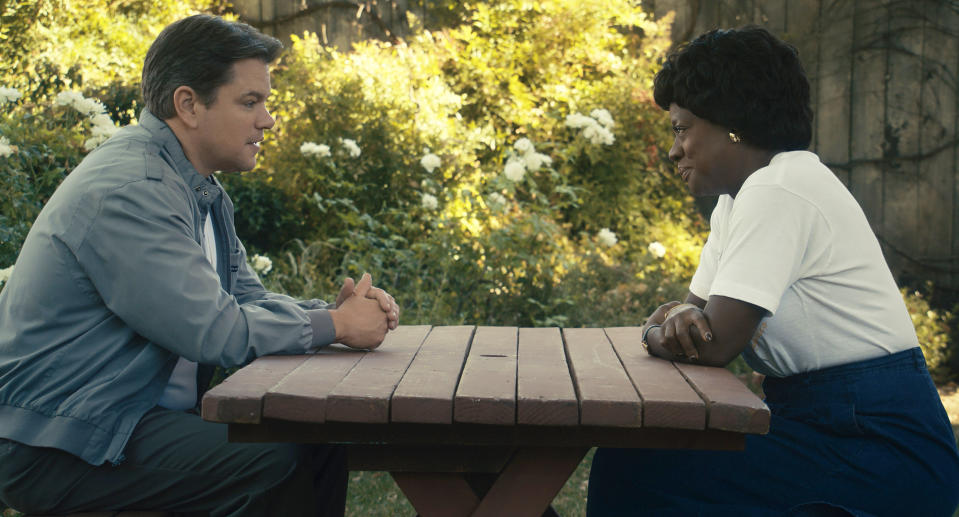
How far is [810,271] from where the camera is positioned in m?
2.01

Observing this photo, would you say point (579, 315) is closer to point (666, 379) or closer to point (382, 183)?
point (382, 183)

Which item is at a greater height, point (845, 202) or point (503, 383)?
point (845, 202)

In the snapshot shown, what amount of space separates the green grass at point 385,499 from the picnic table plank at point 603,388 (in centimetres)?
123

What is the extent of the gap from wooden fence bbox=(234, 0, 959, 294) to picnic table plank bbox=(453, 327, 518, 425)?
14.6 feet

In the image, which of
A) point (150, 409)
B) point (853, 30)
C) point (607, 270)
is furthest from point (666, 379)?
point (853, 30)

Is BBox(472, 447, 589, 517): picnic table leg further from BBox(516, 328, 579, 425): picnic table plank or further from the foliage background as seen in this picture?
the foliage background

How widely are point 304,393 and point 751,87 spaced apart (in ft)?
4.07

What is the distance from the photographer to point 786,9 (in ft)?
21.5

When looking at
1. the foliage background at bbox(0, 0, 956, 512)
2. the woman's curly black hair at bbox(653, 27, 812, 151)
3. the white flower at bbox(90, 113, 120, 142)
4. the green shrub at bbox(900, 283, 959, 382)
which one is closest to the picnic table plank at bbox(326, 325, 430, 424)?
the woman's curly black hair at bbox(653, 27, 812, 151)

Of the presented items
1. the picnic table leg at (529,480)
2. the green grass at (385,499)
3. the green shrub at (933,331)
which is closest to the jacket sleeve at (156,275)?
the picnic table leg at (529,480)

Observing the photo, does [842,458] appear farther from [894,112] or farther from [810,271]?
[894,112]

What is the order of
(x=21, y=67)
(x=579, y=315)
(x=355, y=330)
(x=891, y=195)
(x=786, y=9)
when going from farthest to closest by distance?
(x=21, y=67), (x=786, y=9), (x=891, y=195), (x=579, y=315), (x=355, y=330)

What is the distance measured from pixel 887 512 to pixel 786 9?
17.5 feet

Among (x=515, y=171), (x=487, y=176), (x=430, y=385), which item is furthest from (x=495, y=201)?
(x=430, y=385)
